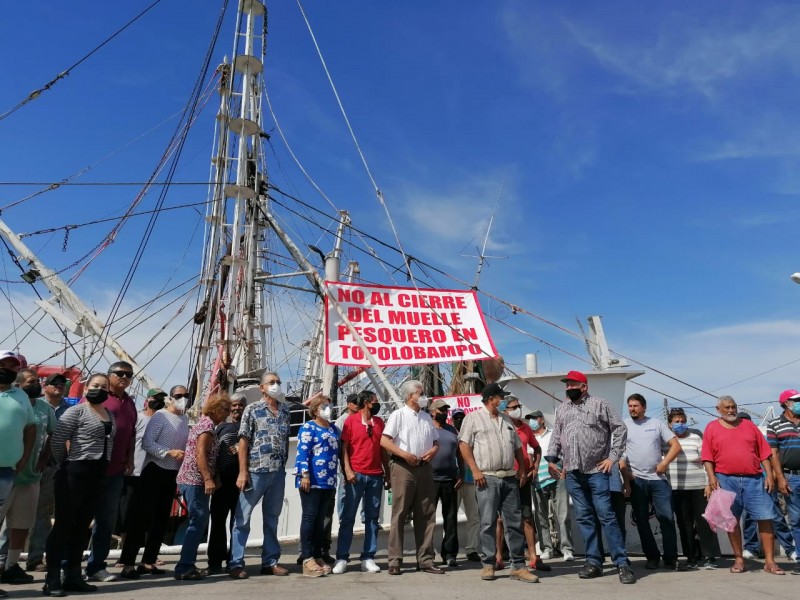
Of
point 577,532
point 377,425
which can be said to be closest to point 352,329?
point 377,425

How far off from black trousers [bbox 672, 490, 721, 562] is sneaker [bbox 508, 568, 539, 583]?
2.15m

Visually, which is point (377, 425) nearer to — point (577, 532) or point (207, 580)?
point (207, 580)

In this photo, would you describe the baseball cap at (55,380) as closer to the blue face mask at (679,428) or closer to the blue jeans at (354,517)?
the blue jeans at (354,517)

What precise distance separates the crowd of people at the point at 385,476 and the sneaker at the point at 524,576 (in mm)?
11

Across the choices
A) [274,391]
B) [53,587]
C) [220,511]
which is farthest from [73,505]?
[274,391]

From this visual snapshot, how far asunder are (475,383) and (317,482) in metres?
8.77

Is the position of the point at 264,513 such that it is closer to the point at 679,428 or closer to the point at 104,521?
the point at 104,521

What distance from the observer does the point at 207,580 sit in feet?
18.6

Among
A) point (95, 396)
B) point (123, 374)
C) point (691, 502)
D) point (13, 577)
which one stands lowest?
point (13, 577)

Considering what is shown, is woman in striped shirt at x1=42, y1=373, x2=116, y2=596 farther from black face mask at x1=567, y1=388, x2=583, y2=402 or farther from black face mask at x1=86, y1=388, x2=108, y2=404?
black face mask at x1=567, y1=388, x2=583, y2=402

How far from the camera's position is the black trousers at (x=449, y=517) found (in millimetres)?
6688

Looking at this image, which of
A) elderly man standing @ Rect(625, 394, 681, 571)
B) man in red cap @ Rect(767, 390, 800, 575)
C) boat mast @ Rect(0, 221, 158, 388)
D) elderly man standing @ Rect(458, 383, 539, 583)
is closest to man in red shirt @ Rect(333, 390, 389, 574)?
elderly man standing @ Rect(458, 383, 539, 583)

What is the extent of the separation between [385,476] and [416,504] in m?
0.54

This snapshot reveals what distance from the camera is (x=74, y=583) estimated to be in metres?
4.98
